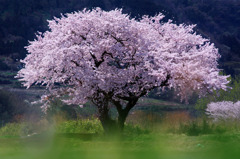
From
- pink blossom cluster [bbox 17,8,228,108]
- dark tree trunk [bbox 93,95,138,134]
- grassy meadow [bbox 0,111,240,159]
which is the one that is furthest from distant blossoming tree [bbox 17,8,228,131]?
grassy meadow [bbox 0,111,240,159]

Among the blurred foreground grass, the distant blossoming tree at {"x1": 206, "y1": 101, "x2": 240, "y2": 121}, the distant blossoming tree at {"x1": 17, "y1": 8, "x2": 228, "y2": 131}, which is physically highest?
the distant blossoming tree at {"x1": 17, "y1": 8, "x2": 228, "y2": 131}

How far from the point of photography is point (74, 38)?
1585 cm

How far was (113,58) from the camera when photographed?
1647 cm

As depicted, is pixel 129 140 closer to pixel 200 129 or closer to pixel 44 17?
pixel 200 129

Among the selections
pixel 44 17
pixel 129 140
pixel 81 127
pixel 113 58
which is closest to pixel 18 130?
pixel 81 127

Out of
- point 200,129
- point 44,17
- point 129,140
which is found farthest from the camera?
point 44,17

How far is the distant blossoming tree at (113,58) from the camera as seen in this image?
15039 millimetres

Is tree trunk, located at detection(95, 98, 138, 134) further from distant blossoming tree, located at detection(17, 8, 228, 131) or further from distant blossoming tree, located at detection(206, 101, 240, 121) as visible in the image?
distant blossoming tree, located at detection(206, 101, 240, 121)

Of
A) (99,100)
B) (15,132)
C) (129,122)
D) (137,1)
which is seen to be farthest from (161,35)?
(137,1)

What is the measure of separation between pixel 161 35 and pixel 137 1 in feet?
256

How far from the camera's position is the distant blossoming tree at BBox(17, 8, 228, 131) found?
1504 centimetres

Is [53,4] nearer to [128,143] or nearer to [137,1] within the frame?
[137,1]

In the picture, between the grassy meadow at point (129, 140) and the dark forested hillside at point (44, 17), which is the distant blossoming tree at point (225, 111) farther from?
the dark forested hillside at point (44, 17)

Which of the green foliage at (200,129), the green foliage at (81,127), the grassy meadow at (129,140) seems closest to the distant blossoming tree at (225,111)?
the grassy meadow at (129,140)
